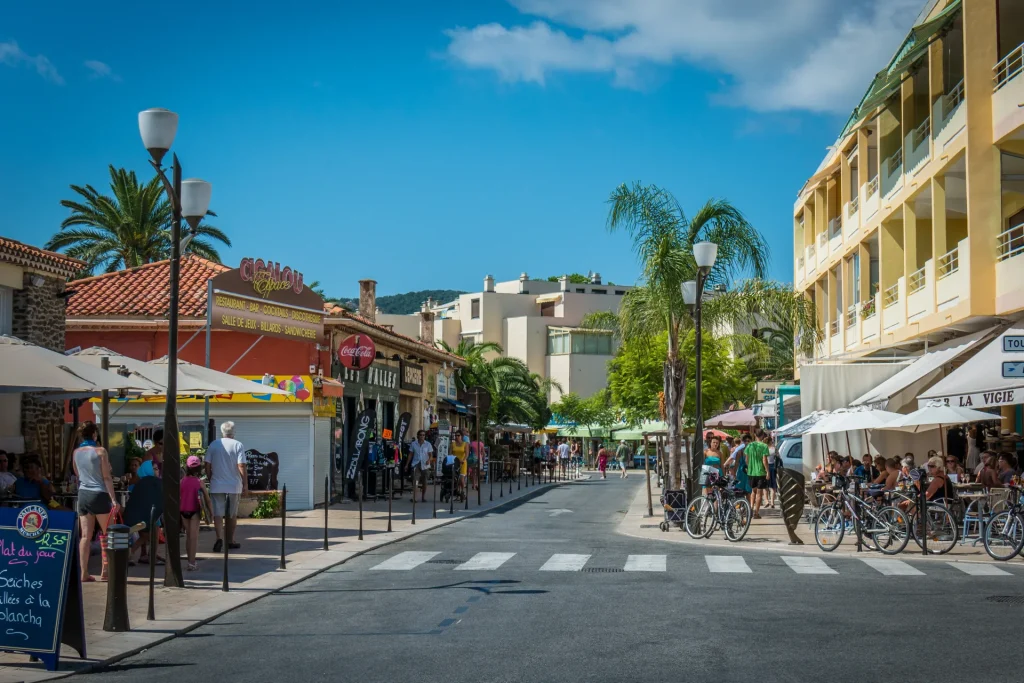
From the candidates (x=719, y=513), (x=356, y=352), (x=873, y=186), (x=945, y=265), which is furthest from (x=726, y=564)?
(x=873, y=186)

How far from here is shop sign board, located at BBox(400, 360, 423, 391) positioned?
38.2 meters

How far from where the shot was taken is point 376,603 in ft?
40.7

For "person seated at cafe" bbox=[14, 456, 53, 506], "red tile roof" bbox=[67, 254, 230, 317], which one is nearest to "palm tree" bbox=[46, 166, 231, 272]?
"red tile roof" bbox=[67, 254, 230, 317]

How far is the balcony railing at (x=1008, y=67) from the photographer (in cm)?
2223

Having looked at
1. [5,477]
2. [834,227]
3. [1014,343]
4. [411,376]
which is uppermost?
[834,227]

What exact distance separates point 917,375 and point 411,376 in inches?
723

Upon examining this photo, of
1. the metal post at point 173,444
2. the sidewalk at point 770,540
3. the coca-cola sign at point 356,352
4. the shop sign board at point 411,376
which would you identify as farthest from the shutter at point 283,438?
the metal post at point 173,444

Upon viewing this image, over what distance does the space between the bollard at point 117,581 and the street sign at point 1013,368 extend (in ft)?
41.6

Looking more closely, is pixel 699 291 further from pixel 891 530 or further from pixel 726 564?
pixel 726 564

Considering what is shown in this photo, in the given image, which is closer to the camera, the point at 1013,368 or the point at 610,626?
the point at 610,626

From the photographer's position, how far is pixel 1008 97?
22234 mm

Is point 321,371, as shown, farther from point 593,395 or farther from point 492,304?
point 492,304

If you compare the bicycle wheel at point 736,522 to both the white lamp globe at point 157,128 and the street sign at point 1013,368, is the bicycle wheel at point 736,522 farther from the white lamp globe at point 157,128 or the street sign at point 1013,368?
the white lamp globe at point 157,128

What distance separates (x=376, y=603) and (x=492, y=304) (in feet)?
305
